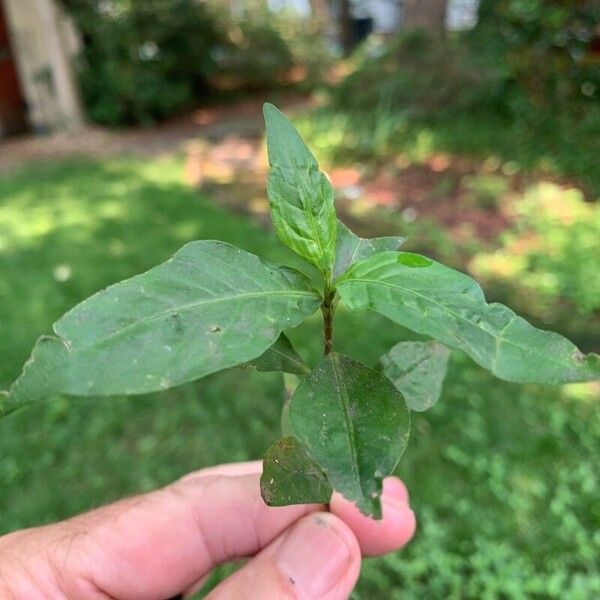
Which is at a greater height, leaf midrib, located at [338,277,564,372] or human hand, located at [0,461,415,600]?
leaf midrib, located at [338,277,564,372]

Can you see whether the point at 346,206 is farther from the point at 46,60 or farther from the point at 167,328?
the point at 46,60

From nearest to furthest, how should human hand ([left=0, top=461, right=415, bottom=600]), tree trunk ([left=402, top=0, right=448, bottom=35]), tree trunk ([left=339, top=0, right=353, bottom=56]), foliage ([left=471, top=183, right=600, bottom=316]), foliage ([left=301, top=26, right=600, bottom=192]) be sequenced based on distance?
1. human hand ([left=0, top=461, right=415, bottom=600])
2. foliage ([left=471, top=183, right=600, bottom=316])
3. foliage ([left=301, top=26, right=600, bottom=192])
4. tree trunk ([left=402, top=0, right=448, bottom=35])
5. tree trunk ([left=339, top=0, right=353, bottom=56])

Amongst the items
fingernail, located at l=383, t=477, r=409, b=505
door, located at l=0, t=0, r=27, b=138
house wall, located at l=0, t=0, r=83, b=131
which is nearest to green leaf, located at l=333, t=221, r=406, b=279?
fingernail, located at l=383, t=477, r=409, b=505

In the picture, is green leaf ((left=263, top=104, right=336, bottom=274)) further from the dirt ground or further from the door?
the door

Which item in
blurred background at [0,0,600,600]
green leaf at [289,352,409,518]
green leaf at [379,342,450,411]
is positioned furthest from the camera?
blurred background at [0,0,600,600]

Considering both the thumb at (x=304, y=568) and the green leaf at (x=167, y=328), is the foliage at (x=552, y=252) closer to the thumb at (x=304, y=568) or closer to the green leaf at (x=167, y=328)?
the thumb at (x=304, y=568)

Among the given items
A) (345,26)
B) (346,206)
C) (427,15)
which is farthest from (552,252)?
(345,26)

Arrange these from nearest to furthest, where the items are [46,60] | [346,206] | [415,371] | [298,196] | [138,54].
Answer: [298,196]
[415,371]
[346,206]
[46,60]
[138,54]
